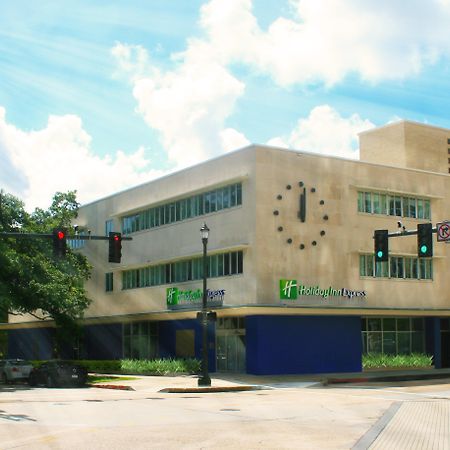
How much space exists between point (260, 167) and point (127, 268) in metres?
15.0

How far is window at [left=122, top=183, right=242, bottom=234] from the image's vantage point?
4259 centimetres

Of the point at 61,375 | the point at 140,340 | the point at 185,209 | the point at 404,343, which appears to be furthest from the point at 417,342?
the point at 61,375

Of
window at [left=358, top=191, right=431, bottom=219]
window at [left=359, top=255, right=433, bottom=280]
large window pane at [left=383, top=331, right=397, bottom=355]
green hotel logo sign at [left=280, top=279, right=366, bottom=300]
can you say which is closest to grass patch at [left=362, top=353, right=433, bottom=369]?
large window pane at [left=383, top=331, right=397, bottom=355]

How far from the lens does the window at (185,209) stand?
42.6 m

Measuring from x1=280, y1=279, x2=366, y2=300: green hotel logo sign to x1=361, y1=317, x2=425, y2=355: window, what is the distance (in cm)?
329

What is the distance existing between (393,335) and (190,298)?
12153mm

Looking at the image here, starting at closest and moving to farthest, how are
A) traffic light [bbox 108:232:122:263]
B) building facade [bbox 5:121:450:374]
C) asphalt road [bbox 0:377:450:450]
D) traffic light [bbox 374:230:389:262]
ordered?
1. asphalt road [bbox 0:377:450:450]
2. traffic light [bbox 374:230:389:262]
3. traffic light [bbox 108:232:122:263]
4. building facade [bbox 5:121:450:374]

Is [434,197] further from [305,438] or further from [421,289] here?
[305,438]

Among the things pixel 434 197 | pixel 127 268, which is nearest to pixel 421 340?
pixel 434 197

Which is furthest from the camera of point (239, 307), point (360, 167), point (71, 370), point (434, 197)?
point (434, 197)

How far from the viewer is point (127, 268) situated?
52.0m

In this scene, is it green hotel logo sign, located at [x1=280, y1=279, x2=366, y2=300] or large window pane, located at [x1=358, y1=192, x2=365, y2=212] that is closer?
green hotel logo sign, located at [x1=280, y1=279, x2=366, y2=300]

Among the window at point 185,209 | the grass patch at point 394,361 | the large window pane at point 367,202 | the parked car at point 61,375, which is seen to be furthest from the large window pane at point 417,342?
the parked car at point 61,375

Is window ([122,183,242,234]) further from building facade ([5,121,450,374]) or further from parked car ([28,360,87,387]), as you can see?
parked car ([28,360,87,387])
